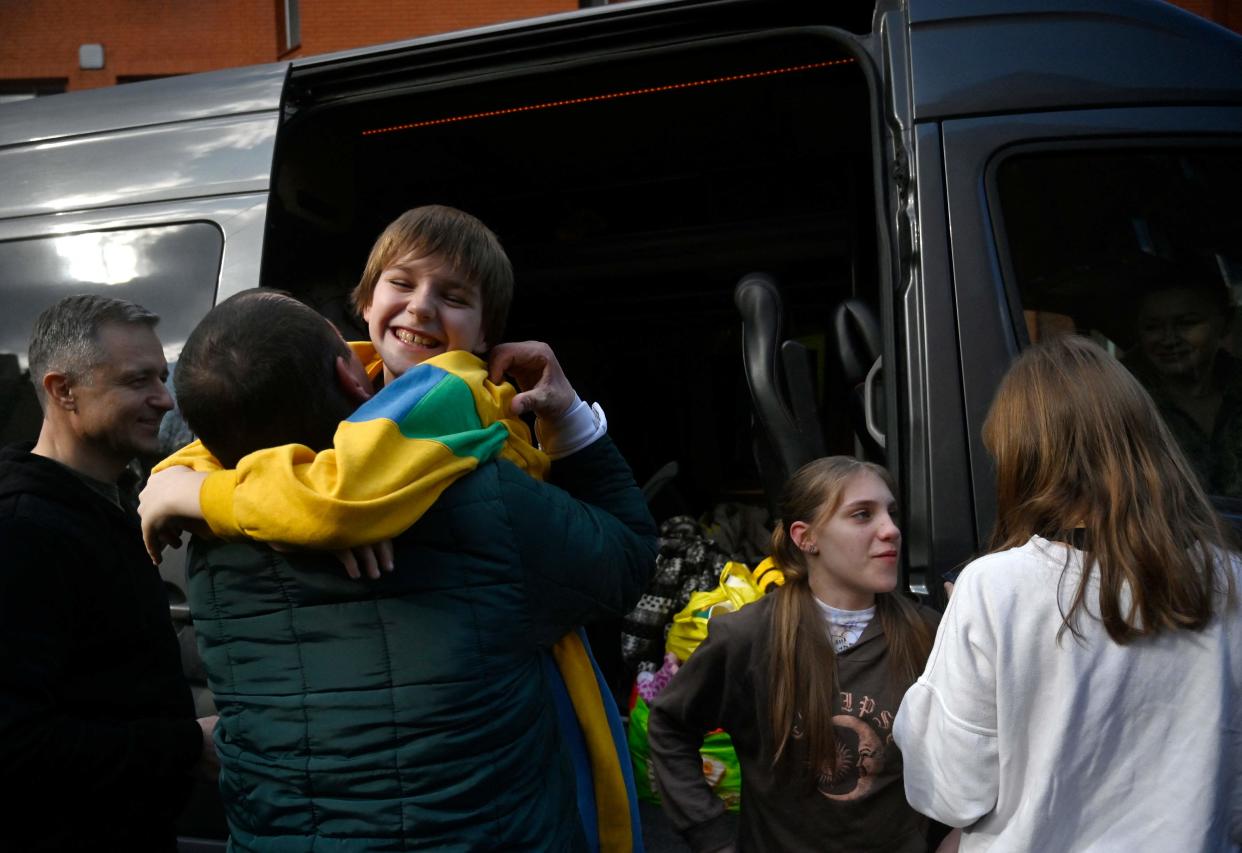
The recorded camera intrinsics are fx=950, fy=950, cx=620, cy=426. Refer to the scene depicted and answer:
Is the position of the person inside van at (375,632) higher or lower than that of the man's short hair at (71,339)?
lower

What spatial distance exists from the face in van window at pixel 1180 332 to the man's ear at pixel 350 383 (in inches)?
63.7

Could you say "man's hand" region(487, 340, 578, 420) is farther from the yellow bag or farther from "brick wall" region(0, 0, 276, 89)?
"brick wall" region(0, 0, 276, 89)

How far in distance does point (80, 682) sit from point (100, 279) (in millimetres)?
1367

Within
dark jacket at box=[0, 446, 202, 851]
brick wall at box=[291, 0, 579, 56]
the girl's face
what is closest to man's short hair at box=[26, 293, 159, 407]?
dark jacket at box=[0, 446, 202, 851]

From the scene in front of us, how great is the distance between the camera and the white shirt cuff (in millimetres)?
1436

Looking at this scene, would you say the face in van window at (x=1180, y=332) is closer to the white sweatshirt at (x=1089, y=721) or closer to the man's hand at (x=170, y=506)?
the white sweatshirt at (x=1089, y=721)

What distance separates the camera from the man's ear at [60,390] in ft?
5.63

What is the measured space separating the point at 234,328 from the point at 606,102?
2054mm

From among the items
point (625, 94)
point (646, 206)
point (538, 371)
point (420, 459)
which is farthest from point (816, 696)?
point (646, 206)

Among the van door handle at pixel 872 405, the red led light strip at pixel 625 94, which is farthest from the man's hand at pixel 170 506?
the red led light strip at pixel 625 94

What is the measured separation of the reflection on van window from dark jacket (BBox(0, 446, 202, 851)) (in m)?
1.77

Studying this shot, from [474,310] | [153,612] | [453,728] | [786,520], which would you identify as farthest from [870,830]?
[153,612]

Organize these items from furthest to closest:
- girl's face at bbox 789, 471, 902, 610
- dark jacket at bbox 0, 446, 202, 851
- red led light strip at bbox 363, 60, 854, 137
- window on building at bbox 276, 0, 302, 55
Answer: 1. window on building at bbox 276, 0, 302, 55
2. red led light strip at bbox 363, 60, 854, 137
3. girl's face at bbox 789, 471, 902, 610
4. dark jacket at bbox 0, 446, 202, 851

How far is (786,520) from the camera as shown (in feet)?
6.90
